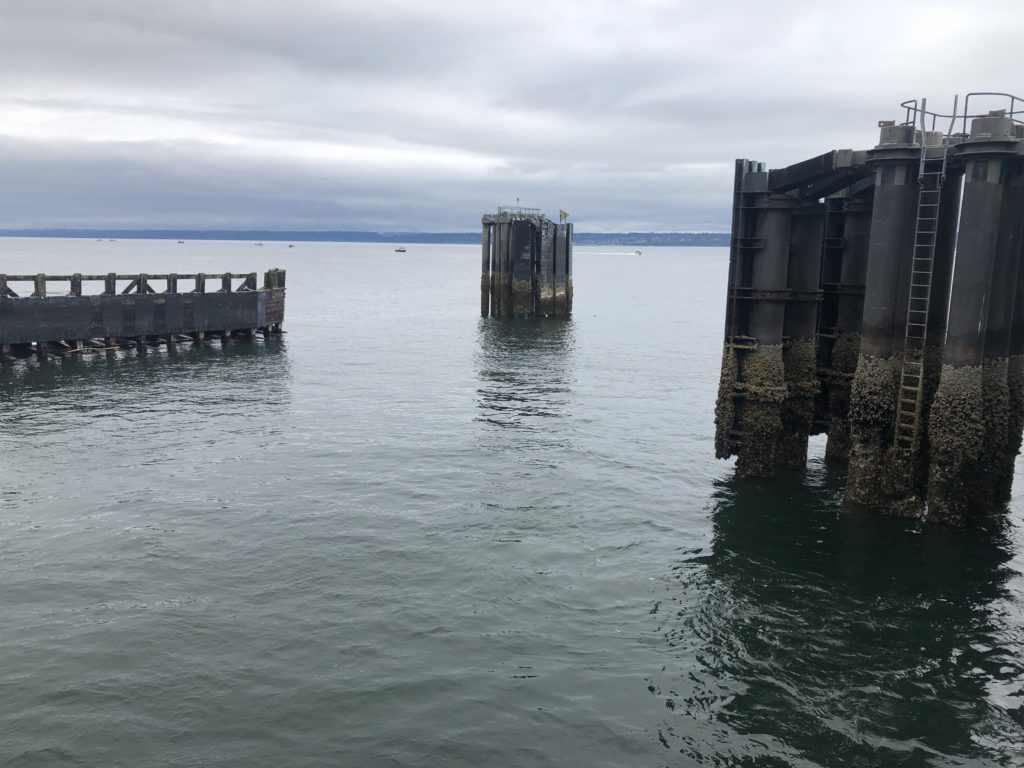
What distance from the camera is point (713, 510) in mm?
21234

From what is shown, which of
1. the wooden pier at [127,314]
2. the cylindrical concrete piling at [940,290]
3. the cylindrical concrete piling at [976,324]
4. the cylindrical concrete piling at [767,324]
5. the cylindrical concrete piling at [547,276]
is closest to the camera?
the cylindrical concrete piling at [976,324]

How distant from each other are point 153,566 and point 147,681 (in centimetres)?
464

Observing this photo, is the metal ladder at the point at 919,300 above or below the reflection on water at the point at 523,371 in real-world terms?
above

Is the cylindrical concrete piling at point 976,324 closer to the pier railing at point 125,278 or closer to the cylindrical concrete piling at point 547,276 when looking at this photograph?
the pier railing at point 125,278

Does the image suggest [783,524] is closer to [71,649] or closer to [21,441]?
[71,649]

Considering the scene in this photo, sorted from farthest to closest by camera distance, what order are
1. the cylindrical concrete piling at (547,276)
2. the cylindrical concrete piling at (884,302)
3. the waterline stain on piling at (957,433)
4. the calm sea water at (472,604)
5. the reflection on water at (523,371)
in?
the cylindrical concrete piling at (547,276) < the reflection on water at (523,371) < the cylindrical concrete piling at (884,302) < the waterline stain on piling at (957,433) < the calm sea water at (472,604)

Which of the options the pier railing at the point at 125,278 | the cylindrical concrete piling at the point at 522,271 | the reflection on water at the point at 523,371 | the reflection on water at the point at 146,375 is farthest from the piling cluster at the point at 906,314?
the cylindrical concrete piling at the point at 522,271

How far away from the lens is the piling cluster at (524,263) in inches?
2687

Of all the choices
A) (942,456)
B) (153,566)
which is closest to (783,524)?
(942,456)

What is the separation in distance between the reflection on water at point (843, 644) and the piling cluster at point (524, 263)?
5034 centimetres

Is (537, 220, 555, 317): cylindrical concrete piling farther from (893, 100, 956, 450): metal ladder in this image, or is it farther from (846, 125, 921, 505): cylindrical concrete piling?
(893, 100, 956, 450): metal ladder

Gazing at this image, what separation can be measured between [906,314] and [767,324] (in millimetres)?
3781

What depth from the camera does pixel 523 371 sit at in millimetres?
44406

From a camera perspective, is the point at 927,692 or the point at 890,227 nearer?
the point at 927,692
